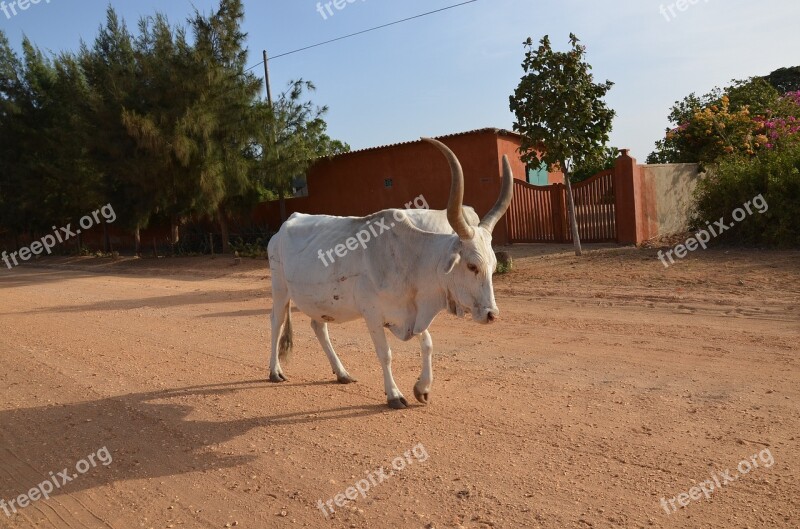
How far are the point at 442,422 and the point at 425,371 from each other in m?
0.55

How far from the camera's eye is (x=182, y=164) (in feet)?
69.6

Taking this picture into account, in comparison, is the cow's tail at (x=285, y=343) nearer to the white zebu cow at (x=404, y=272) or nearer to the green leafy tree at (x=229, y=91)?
the white zebu cow at (x=404, y=272)

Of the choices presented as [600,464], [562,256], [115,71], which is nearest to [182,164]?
[115,71]

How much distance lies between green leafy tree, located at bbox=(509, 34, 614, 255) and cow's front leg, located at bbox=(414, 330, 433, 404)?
33.7 feet

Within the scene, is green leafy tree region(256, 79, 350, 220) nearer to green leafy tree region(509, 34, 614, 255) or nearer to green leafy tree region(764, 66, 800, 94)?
green leafy tree region(509, 34, 614, 255)

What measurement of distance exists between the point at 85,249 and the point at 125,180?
10.8m

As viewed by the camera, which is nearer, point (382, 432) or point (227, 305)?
point (382, 432)

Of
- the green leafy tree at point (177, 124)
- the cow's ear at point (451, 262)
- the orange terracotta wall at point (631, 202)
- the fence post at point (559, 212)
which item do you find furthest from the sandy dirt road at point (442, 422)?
the green leafy tree at point (177, 124)

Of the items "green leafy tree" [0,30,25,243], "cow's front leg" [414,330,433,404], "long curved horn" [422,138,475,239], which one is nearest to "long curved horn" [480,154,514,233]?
"long curved horn" [422,138,475,239]

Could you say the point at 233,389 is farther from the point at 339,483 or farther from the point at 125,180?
the point at 125,180

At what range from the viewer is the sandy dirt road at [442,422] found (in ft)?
12.6

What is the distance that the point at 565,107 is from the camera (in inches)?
575

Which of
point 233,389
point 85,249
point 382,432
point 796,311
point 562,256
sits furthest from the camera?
point 85,249

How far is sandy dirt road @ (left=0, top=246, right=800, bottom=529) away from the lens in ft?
12.6
